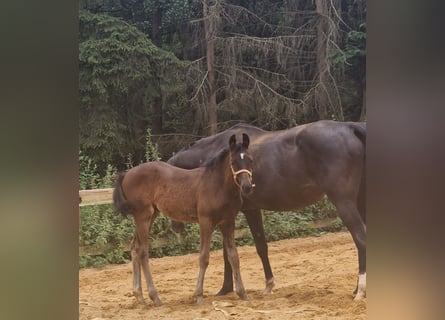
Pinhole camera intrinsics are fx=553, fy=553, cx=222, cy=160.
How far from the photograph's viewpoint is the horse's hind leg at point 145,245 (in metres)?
2.73

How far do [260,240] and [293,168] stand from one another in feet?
1.31

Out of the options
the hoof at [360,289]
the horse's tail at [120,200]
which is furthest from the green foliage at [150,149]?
the hoof at [360,289]

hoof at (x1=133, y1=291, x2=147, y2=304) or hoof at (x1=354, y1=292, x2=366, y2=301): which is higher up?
hoof at (x1=354, y1=292, x2=366, y2=301)

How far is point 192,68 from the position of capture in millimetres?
2752

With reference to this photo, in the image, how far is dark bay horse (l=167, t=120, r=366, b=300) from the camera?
105 inches

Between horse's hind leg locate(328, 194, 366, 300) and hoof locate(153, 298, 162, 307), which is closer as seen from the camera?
horse's hind leg locate(328, 194, 366, 300)

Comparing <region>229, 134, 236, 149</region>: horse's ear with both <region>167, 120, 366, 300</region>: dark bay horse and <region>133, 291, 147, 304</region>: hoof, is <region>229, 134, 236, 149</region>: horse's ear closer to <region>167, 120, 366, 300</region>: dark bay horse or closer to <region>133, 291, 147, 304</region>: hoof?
<region>167, 120, 366, 300</region>: dark bay horse

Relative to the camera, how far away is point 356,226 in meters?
2.65

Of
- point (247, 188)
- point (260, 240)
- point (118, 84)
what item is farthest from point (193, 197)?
point (118, 84)

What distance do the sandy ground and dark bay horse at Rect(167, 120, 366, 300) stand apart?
55 millimetres

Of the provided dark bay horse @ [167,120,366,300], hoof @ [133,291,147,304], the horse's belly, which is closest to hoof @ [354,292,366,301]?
dark bay horse @ [167,120,366,300]

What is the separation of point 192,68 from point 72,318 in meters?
1.32

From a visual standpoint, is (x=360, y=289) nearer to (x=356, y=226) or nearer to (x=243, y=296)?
(x=356, y=226)
